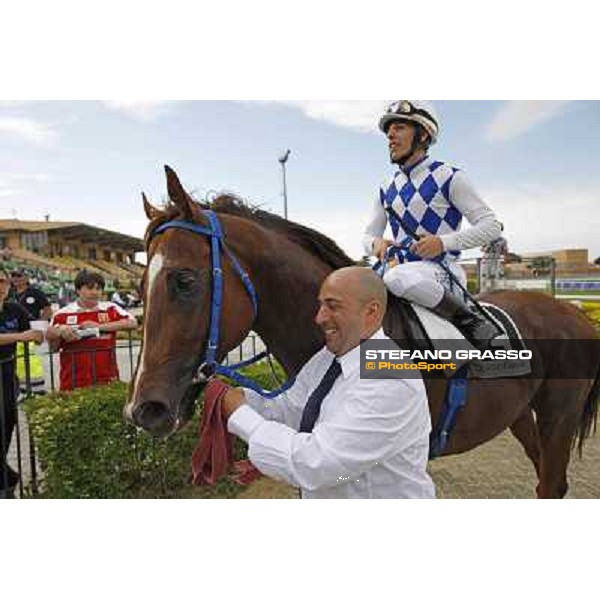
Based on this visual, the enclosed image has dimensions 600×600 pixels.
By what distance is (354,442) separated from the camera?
1283 mm

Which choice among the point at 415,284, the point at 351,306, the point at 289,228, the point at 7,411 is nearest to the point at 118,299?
the point at 7,411

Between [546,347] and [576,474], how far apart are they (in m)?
1.71

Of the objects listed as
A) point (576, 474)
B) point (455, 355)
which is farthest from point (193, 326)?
point (576, 474)

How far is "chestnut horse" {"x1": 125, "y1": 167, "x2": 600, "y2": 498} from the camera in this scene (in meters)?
1.60

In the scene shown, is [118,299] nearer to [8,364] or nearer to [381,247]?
[8,364]

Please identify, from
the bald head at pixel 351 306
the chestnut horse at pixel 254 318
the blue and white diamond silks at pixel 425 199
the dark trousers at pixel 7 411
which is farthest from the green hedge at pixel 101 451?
the bald head at pixel 351 306

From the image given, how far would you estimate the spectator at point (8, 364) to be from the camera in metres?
2.93

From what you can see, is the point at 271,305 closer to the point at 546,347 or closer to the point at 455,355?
the point at 455,355

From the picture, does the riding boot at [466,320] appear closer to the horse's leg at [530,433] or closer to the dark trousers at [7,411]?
the horse's leg at [530,433]

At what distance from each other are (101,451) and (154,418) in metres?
1.60

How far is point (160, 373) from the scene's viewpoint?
5.18 ft

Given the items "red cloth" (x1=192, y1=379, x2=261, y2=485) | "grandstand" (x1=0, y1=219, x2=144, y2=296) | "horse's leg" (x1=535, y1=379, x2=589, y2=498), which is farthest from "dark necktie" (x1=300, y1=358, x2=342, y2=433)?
"horse's leg" (x1=535, y1=379, x2=589, y2=498)

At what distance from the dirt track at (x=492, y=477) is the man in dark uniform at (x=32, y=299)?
1895mm

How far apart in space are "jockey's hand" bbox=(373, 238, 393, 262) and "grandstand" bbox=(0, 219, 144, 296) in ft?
3.41
